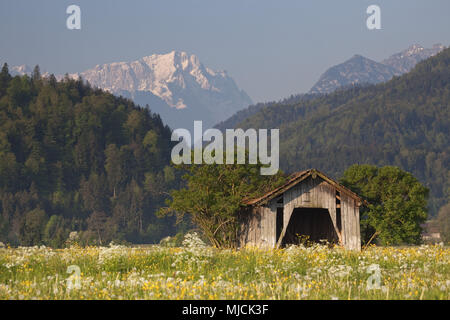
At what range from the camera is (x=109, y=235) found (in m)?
166

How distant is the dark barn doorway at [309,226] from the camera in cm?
4359

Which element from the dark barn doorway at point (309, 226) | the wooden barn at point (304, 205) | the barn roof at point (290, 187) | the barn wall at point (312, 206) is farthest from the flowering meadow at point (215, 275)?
the dark barn doorway at point (309, 226)

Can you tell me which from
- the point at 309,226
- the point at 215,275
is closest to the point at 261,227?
the point at 309,226

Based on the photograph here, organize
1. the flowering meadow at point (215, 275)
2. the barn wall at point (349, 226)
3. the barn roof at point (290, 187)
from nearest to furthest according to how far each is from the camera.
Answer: the flowering meadow at point (215, 275) < the barn roof at point (290, 187) < the barn wall at point (349, 226)

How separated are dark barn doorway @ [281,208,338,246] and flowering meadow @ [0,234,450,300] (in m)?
16.2

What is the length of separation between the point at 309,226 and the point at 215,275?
25031 mm

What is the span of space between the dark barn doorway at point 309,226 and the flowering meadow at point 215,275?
16.2 metres

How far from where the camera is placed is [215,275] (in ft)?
64.9

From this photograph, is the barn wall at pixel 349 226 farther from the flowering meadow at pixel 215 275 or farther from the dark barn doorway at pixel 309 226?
the flowering meadow at pixel 215 275

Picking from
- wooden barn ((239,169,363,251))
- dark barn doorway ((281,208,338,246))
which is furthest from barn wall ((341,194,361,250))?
dark barn doorway ((281,208,338,246))

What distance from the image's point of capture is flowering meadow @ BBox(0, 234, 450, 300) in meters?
14.9

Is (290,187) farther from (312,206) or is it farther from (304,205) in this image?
(312,206)

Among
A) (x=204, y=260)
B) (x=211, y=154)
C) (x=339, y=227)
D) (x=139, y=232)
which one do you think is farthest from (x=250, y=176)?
(x=139, y=232)
